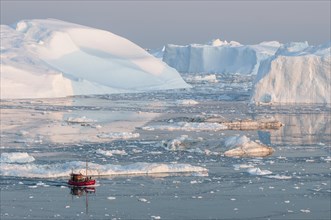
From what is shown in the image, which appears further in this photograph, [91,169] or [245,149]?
[245,149]

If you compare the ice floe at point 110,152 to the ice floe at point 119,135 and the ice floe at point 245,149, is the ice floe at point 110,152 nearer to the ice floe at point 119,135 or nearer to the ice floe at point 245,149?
the ice floe at point 245,149

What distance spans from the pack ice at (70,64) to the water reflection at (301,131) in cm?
1231

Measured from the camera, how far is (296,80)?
2919cm

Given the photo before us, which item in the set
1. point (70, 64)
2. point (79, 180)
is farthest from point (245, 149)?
point (70, 64)

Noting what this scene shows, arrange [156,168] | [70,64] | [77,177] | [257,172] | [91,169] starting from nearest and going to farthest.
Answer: [77,177]
[91,169]
[156,168]
[257,172]
[70,64]

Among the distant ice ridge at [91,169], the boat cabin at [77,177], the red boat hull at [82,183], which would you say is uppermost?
the distant ice ridge at [91,169]

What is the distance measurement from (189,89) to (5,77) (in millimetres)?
12729

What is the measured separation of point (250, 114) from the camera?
2472cm

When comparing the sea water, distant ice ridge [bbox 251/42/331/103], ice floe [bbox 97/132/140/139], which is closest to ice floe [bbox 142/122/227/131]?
the sea water

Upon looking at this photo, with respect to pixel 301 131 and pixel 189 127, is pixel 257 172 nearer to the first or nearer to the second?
pixel 301 131

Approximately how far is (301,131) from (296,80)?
920 cm

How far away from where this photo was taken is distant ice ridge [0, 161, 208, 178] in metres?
13.2

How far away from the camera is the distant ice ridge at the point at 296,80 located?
29062mm

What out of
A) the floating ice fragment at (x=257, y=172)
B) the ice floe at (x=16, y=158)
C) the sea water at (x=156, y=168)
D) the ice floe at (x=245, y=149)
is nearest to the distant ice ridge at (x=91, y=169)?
the sea water at (x=156, y=168)
